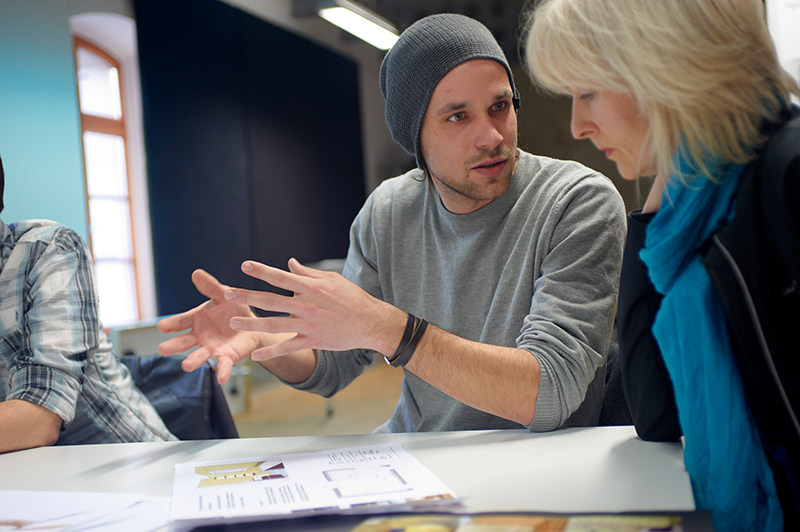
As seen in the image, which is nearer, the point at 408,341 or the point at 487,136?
the point at 408,341

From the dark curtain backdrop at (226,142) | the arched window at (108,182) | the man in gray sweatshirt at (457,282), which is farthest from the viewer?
the arched window at (108,182)

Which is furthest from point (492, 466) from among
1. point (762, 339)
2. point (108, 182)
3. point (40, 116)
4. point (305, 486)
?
point (108, 182)

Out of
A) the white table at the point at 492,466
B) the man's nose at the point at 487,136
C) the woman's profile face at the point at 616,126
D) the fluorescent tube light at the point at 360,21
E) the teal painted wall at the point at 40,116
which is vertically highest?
the fluorescent tube light at the point at 360,21

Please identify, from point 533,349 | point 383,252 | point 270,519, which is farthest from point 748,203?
point 383,252

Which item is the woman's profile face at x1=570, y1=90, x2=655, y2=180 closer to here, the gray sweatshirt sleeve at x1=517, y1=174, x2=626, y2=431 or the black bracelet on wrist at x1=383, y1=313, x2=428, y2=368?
the gray sweatshirt sleeve at x1=517, y1=174, x2=626, y2=431

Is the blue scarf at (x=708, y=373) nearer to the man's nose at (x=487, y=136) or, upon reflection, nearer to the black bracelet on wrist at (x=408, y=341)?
the black bracelet on wrist at (x=408, y=341)

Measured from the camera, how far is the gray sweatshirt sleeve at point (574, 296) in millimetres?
1130

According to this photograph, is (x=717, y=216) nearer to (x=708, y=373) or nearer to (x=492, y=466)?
(x=708, y=373)

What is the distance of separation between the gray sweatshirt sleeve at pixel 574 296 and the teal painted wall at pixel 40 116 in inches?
147

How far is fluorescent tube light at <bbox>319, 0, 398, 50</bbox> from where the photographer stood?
193 inches

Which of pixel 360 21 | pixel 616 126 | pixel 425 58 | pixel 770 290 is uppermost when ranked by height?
pixel 360 21

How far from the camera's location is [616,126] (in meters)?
0.92

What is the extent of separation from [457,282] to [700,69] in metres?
0.77

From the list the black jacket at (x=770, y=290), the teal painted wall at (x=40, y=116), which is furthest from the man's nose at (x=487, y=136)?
the teal painted wall at (x=40, y=116)
